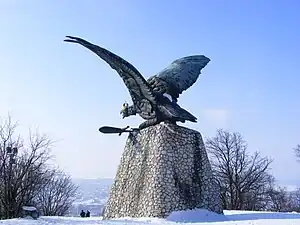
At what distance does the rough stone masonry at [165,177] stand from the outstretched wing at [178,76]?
162cm

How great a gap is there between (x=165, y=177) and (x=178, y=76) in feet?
14.9

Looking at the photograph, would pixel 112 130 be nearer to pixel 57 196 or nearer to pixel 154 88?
pixel 154 88

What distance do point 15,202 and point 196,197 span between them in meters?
12.7

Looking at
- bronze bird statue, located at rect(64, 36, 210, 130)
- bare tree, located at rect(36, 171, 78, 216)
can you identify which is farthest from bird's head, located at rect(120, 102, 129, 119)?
bare tree, located at rect(36, 171, 78, 216)

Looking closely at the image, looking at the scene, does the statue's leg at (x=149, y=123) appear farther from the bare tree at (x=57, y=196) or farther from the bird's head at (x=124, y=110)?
the bare tree at (x=57, y=196)

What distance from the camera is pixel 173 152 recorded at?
60.4 ft

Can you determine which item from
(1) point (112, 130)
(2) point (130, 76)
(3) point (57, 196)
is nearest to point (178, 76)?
(2) point (130, 76)

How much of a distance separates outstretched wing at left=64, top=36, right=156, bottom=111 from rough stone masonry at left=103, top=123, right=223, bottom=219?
4.04ft

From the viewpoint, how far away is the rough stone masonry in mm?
17766

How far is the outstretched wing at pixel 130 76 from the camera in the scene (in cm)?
1891

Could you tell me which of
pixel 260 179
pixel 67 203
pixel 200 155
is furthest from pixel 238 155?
pixel 200 155

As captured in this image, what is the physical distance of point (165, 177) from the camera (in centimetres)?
1797

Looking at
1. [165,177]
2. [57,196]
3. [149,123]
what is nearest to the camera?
[165,177]

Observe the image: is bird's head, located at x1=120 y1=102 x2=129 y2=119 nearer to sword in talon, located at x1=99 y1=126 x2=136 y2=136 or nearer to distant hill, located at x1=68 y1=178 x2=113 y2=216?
sword in talon, located at x1=99 y1=126 x2=136 y2=136
